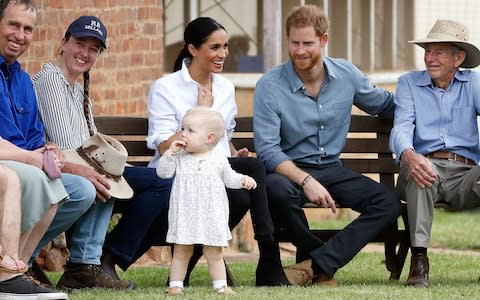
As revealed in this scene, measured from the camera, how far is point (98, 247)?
8.23 m

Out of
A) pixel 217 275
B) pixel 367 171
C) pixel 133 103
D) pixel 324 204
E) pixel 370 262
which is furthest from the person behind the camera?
pixel 133 103

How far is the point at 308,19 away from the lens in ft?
28.5

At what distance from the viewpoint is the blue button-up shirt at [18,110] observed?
782cm

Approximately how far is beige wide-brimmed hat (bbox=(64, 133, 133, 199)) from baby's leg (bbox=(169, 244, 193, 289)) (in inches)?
18.8

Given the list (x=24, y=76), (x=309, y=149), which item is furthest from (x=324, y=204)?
Answer: (x=24, y=76)

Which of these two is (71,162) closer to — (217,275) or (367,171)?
(217,275)

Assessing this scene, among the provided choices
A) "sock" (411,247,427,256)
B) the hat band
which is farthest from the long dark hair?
"sock" (411,247,427,256)

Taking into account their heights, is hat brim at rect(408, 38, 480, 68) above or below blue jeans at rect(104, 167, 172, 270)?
above

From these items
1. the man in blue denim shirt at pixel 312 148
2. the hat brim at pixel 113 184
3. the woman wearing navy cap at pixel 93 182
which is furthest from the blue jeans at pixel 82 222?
the man in blue denim shirt at pixel 312 148

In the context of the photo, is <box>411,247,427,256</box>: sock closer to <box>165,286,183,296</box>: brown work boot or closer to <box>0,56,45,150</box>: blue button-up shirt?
<box>165,286,183,296</box>: brown work boot

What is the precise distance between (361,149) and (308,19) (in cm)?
108

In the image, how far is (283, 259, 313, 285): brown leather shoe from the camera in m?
8.49

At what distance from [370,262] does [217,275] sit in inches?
119

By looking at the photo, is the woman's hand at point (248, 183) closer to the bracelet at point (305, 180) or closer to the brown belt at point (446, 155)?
the bracelet at point (305, 180)
